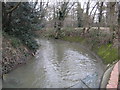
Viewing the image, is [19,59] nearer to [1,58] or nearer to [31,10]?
[1,58]

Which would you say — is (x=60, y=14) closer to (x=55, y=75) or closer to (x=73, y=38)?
(x=73, y=38)

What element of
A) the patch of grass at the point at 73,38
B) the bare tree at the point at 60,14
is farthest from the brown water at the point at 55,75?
the bare tree at the point at 60,14

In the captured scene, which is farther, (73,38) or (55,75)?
(73,38)

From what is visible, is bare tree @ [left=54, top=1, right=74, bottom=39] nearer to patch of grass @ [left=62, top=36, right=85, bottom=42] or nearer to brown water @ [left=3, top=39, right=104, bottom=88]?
patch of grass @ [left=62, top=36, right=85, bottom=42]

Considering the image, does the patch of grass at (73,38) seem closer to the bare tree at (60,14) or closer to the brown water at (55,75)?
the bare tree at (60,14)

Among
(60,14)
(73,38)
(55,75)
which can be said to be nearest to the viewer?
(55,75)

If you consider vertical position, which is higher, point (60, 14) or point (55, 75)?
point (60, 14)

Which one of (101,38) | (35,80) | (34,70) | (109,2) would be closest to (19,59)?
(34,70)

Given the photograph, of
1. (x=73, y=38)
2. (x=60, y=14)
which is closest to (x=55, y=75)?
(x=73, y=38)

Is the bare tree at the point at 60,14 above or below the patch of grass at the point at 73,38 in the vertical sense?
above

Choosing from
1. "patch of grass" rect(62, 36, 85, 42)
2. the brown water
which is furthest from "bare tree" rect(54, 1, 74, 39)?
the brown water

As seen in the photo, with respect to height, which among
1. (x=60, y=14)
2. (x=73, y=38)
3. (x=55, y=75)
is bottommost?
(x=73, y=38)

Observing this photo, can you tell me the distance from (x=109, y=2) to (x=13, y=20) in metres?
9.27

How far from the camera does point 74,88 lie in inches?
247
